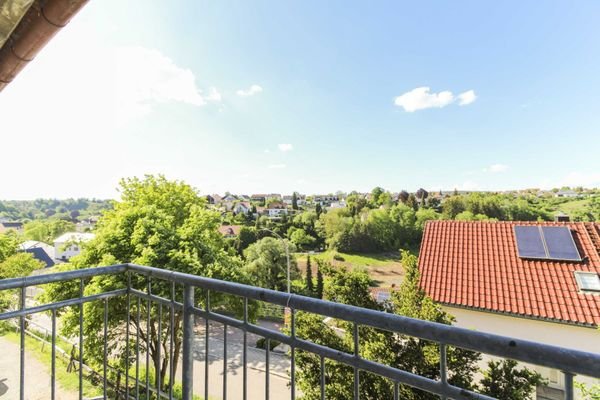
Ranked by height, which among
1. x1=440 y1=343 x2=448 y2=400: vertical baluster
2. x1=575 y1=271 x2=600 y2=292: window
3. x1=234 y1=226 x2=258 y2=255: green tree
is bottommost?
x1=234 y1=226 x2=258 y2=255: green tree

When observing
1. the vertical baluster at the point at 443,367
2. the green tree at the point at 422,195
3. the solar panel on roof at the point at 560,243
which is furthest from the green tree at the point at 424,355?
the green tree at the point at 422,195

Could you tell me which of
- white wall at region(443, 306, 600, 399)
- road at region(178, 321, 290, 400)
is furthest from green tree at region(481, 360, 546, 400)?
road at region(178, 321, 290, 400)

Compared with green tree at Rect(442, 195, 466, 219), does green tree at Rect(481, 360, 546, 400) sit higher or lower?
lower

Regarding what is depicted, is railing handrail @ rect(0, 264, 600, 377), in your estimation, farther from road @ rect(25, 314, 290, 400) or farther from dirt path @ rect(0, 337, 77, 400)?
dirt path @ rect(0, 337, 77, 400)

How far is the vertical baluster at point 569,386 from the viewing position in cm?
64

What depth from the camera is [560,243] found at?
7.77m

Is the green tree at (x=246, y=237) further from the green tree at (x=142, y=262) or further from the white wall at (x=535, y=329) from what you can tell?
the white wall at (x=535, y=329)

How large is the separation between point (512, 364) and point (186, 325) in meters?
4.07

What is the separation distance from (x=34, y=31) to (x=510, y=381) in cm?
545

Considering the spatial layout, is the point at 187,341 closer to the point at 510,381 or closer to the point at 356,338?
the point at 356,338

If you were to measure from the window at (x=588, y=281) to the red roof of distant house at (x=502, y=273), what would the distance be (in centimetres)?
11

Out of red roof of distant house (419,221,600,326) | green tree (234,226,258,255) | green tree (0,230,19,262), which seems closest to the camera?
red roof of distant house (419,221,600,326)

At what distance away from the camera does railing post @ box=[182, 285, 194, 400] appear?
1574mm

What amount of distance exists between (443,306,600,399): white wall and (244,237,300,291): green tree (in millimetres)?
18183
